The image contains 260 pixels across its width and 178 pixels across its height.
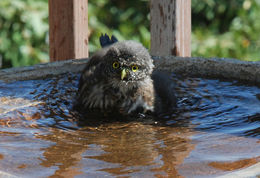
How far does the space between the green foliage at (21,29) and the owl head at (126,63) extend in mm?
3499

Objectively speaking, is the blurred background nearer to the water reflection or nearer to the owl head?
the owl head

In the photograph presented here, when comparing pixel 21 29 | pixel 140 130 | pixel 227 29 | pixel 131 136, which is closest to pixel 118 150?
pixel 131 136

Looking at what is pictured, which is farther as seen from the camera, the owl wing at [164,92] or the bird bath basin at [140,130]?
the owl wing at [164,92]

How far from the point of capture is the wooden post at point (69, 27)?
420 centimetres

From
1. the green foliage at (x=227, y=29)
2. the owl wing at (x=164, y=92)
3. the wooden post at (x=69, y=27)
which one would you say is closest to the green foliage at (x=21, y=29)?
the wooden post at (x=69, y=27)

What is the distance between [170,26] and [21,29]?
311 cm

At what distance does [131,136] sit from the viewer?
2713 millimetres

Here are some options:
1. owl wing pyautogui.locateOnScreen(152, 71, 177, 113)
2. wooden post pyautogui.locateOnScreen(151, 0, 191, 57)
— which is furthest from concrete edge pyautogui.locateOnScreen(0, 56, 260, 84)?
owl wing pyautogui.locateOnScreen(152, 71, 177, 113)

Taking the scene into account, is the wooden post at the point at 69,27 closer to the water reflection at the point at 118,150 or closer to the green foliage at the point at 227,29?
the water reflection at the point at 118,150

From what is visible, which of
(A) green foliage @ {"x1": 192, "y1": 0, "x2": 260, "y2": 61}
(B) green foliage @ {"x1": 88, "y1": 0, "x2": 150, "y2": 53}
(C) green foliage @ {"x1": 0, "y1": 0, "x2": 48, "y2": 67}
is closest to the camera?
(C) green foliage @ {"x1": 0, "y1": 0, "x2": 48, "y2": 67}

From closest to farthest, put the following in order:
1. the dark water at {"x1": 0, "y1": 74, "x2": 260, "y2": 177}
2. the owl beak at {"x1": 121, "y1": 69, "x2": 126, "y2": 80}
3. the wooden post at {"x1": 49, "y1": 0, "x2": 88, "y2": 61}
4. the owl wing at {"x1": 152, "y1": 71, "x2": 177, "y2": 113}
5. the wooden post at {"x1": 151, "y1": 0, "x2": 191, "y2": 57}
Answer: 1. the dark water at {"x1": 0, "y1": 74, "x2": 260, "y2": 177}
2. the owl beak at {"x1": 121, "y1": 69, "x2": 126, "y2": 80}
3. the owl wing at {"x1": 152, "y1": 71, "x2": 177, "y2": 113}
4. the wooden post at {"x1": 151, "y1": 0, "x2": 191, "y2": 57}
5. the wooden post at {"x1": 49, "y1": 0, "x2": 88, "y2": 61}

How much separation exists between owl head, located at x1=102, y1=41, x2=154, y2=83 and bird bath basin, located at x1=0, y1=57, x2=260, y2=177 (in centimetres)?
31

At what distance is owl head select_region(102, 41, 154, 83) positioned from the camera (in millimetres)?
3215

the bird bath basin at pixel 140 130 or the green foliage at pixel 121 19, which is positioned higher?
the green foliage at pixel 121 19
